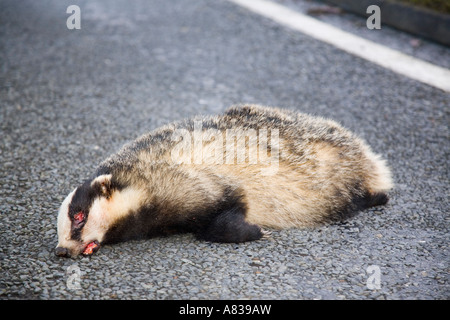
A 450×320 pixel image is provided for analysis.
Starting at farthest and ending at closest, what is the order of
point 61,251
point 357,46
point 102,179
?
point 357,46 → point 102,179 → point 61,251

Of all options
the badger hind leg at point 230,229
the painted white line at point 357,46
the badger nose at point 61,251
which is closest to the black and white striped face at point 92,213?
the badger nose at point 61,251

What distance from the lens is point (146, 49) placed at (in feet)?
19.4

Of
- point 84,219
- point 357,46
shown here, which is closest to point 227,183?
point 84,219

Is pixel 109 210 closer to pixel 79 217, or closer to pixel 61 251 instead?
pixel 79 217

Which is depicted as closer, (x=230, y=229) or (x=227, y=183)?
(x=230, y=229)

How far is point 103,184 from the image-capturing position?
2969 mm

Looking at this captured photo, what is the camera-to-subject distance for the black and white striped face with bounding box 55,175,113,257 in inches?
112

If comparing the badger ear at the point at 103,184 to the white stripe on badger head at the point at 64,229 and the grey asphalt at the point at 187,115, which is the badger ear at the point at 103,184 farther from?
the grey asphalt at the point at 187,115

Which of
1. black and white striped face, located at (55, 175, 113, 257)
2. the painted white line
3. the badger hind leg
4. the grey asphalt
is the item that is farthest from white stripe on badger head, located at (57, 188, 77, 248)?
the painted white line

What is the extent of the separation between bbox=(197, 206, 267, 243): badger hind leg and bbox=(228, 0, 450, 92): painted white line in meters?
2.59

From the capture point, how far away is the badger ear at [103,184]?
2936 millimetres

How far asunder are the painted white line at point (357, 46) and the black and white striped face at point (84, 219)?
3197 millimetres

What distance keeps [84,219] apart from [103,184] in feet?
0.70
